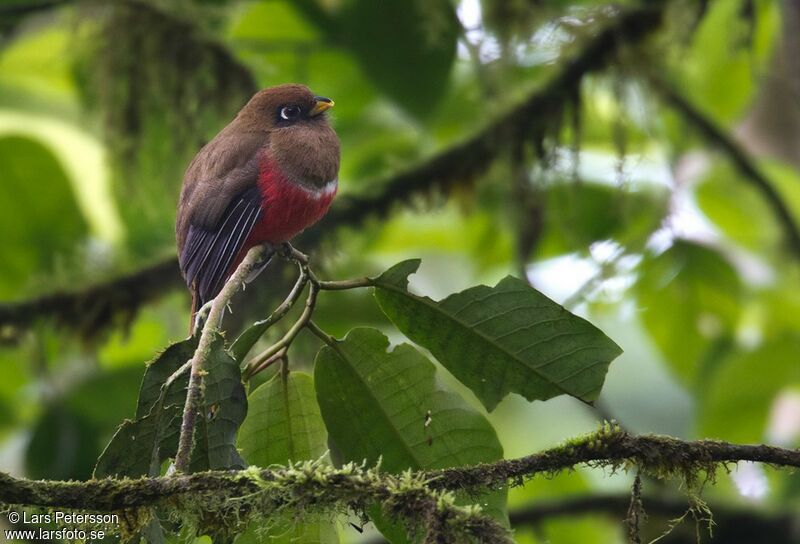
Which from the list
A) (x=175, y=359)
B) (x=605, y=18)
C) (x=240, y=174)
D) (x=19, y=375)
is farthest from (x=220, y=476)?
(x=19, y=375)

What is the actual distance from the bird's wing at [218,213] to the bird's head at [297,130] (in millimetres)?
69

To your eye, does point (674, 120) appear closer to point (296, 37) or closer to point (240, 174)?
point (296, 37)

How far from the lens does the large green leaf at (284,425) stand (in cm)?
206

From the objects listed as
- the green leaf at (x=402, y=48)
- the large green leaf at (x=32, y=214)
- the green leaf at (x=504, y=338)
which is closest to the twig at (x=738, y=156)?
the green leaf at (x=402, y=48)

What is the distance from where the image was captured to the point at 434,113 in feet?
14.3

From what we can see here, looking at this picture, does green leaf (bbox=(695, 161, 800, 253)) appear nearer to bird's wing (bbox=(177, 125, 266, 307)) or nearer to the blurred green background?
the blurred green background

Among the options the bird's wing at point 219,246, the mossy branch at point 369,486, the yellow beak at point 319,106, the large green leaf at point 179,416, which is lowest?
the mossy branch at point 369,486

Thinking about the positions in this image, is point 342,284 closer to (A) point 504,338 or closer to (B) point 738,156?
(A) point 504,338

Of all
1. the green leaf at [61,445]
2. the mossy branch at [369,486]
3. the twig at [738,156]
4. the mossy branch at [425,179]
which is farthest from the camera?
the twig at [738,156]

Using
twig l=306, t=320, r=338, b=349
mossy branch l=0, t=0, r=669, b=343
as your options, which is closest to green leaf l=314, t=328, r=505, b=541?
twig l=306, t=320, r=338, b=349

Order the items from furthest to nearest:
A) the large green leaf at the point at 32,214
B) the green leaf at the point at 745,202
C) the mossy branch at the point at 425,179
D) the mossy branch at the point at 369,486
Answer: the green leaf at the point at 745,202 < the large green leaf at the point at 32,214 < the mossy branch at the point at 425,179 < the mossy branch at the point at 369,486

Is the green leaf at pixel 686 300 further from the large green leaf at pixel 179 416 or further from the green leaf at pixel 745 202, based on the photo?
the large green leaf at pixel 179 416

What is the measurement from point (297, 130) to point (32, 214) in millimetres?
2159

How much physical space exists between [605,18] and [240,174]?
2.08 meters
